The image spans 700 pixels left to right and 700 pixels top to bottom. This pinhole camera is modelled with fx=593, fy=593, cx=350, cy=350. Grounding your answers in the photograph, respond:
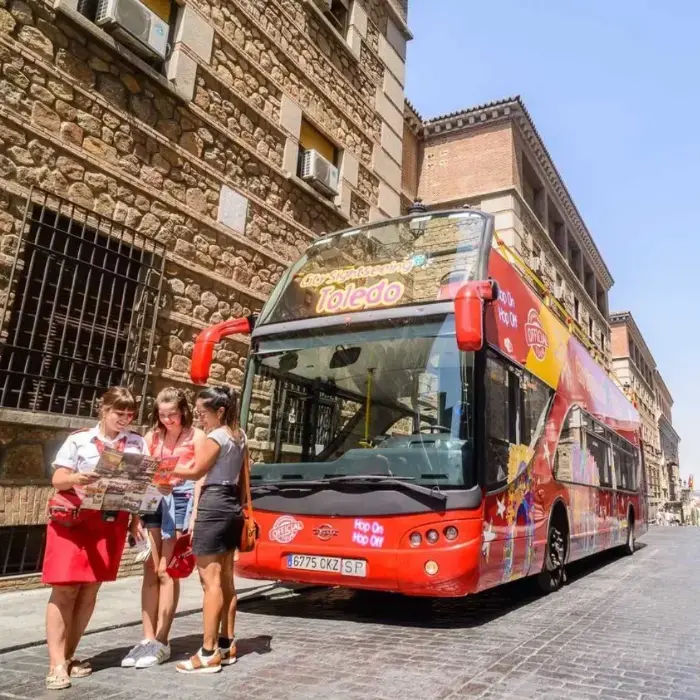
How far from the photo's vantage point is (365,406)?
18.1ft

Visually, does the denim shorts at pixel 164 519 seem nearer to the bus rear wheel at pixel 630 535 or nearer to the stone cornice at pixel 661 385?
the bus rear wheel at pixel 630 535

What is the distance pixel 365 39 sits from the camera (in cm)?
1321

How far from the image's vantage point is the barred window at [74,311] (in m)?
6.14

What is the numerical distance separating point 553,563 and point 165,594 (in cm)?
497

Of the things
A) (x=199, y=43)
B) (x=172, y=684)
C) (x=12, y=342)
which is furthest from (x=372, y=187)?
(x=172, y=684)

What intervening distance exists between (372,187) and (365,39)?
3.34 m

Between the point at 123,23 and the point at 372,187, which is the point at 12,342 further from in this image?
the point at 372,187

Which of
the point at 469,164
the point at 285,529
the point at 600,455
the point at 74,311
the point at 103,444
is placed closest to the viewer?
the point at 103,444

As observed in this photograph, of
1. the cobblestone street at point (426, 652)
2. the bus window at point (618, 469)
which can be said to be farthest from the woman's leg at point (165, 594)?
the bus window at point (618, 469)

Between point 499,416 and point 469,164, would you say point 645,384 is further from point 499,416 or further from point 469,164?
point 499,416

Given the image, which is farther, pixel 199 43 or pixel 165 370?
pixel 199 43

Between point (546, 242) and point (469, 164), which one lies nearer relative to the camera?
point (469, 164)

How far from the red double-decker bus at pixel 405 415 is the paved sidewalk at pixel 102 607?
106 centimetres

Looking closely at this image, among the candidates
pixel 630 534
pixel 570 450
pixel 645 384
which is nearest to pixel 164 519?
pixel 570 450
